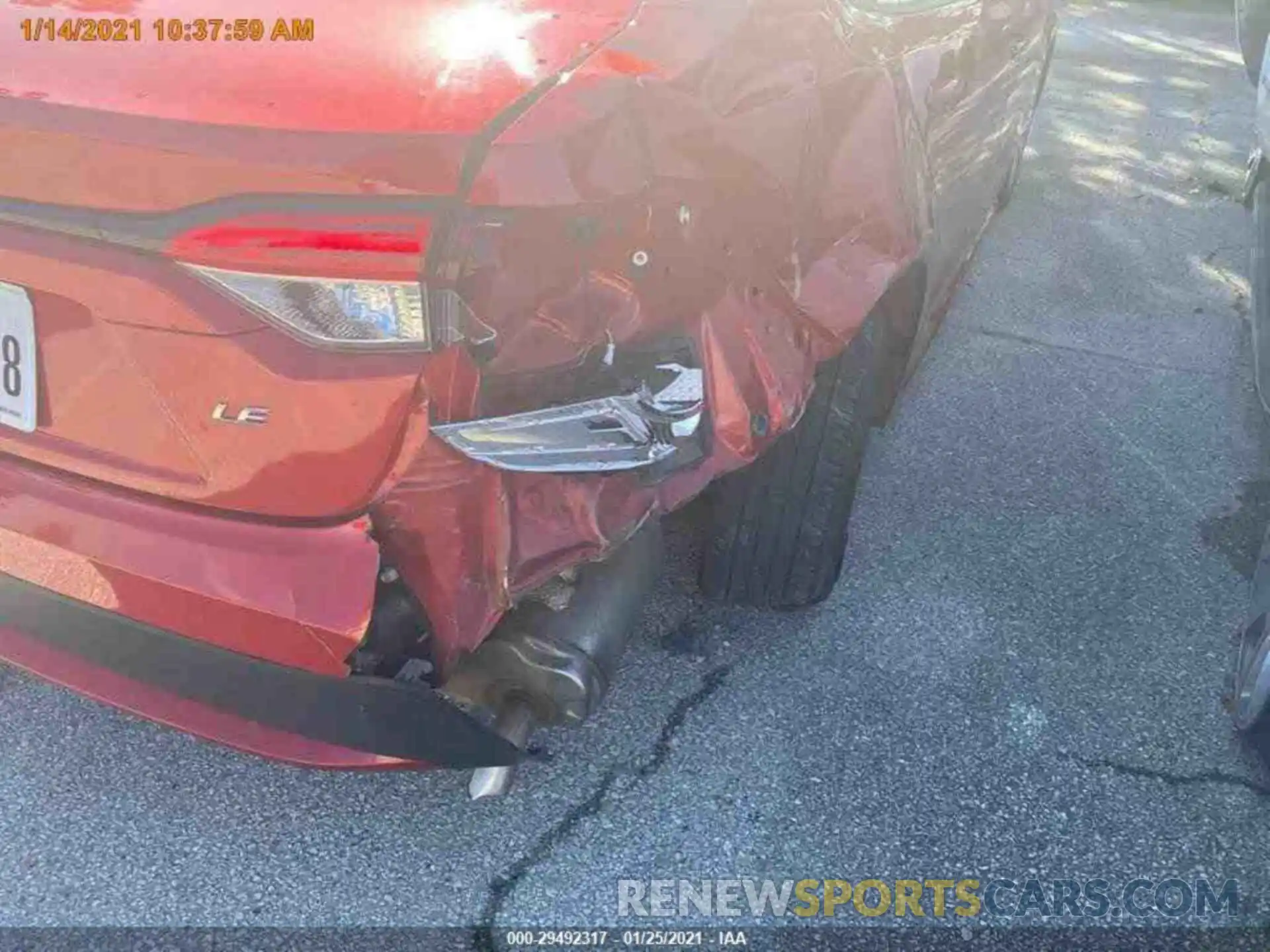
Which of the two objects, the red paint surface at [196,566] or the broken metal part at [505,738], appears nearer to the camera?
the red paint surface at [196,566]

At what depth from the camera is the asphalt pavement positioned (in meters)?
2.01

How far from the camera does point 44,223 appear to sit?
1.57 m

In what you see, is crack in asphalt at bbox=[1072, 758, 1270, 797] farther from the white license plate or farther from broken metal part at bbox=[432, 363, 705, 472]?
the white license plate

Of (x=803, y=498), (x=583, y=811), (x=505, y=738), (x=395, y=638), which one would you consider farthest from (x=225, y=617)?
(x=803, y=498)

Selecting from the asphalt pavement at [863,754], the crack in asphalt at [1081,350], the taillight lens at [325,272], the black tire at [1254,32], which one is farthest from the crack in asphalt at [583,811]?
the black tire at [1254,32]

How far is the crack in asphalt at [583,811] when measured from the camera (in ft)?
6.36

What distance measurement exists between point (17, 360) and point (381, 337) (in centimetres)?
60

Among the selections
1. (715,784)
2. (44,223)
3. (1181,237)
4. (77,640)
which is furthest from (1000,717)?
(1181,237)

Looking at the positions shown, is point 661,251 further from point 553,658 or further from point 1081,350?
point 1081,350

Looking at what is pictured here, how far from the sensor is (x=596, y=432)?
1.62 metres

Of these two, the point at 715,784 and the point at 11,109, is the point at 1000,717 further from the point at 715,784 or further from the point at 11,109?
the point at 11,109

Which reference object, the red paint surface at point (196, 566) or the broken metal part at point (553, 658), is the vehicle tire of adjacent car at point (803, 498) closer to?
the broken metal part at point (553, 658)

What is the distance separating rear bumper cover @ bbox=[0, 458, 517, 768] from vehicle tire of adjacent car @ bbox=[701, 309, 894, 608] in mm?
895

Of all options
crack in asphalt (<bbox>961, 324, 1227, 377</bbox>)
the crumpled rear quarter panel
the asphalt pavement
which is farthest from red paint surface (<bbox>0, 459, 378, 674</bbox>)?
crack in asphalt (<bbox>961, 324, 1227, 377</bbox>)
